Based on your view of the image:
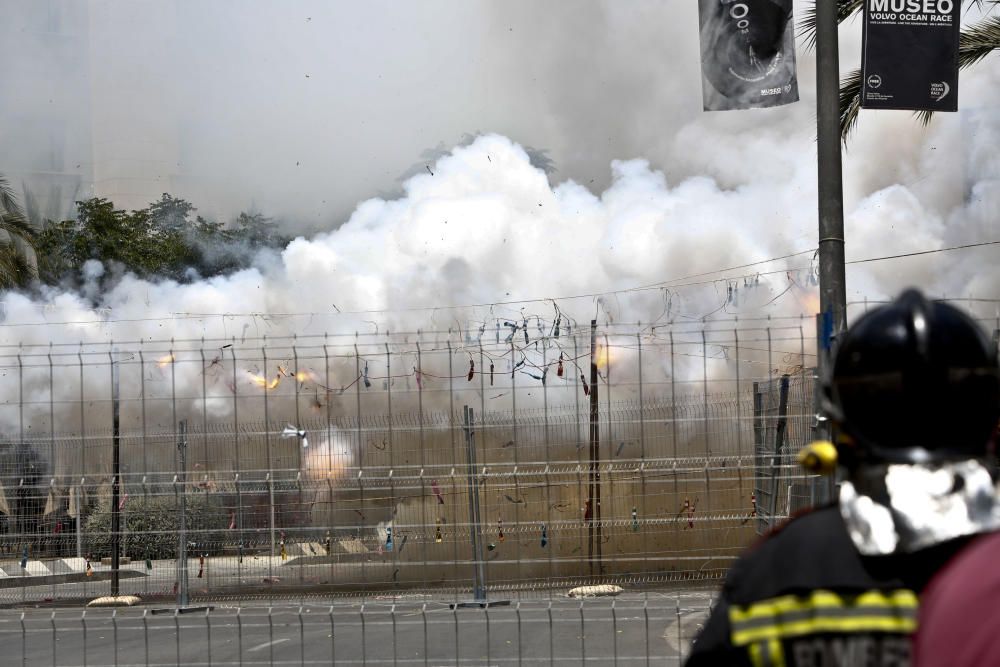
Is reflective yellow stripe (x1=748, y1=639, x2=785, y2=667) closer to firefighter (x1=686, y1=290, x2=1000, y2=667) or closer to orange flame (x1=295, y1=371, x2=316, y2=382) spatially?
firefighter (x1=686, y1=290, x2=1000, y2=667)

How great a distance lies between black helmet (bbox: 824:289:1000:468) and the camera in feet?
4.81

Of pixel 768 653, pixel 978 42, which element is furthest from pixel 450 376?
pixel 768 653

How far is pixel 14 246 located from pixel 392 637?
54.4 ft

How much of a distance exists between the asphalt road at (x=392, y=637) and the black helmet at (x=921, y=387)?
6.05 metres

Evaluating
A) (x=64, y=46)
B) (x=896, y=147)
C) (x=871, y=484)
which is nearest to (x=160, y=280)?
(x=64, y=46)

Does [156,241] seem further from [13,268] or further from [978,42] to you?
[978,42]

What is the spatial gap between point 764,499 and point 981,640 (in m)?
5.65

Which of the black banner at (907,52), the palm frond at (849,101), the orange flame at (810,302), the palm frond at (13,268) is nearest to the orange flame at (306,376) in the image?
the palm frond at (849,101)

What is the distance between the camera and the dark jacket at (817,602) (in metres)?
1.40

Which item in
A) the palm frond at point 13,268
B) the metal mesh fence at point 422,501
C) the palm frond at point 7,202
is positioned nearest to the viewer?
the metal mesh fence at point 422,501

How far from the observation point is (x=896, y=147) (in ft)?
78.5

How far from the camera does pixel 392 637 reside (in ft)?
29.8

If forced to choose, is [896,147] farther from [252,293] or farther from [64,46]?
[64,46]

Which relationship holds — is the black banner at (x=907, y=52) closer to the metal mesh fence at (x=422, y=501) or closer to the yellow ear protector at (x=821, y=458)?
the metal mesh fence at (x=422, y=501)
